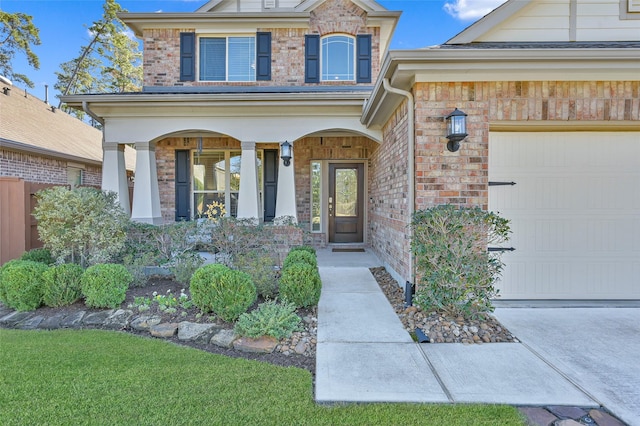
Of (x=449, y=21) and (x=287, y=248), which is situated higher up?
(x=449, y=21)

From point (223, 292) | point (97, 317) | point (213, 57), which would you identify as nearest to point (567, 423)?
point (223, 292)

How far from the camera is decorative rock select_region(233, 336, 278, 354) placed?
3.07 m

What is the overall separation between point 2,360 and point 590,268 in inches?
262

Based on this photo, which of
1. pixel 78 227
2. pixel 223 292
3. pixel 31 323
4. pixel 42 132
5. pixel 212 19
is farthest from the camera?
pixel 42 132

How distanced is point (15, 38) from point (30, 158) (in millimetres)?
12288

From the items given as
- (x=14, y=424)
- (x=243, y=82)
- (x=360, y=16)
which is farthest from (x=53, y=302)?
(x=360, y=16)

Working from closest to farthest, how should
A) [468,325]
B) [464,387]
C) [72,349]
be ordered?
1. [464,387]
2. [72,349]
3. [468,325]

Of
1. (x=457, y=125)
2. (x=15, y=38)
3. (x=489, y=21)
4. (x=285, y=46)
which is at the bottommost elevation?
(x=457, y=125)

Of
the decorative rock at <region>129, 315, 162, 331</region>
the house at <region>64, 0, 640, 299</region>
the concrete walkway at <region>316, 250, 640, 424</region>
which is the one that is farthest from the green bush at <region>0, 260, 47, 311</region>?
the concrete walkway at <region>316, 250, 640, 424</region>

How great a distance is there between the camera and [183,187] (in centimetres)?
829

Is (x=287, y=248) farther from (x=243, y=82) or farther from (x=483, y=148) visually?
(x=243, y=82)

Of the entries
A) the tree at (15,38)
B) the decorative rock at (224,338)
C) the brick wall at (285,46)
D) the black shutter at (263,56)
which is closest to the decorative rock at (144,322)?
the decorative rock at (224,338)

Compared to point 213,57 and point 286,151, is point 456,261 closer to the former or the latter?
point 286,151

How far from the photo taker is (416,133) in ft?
13.4
